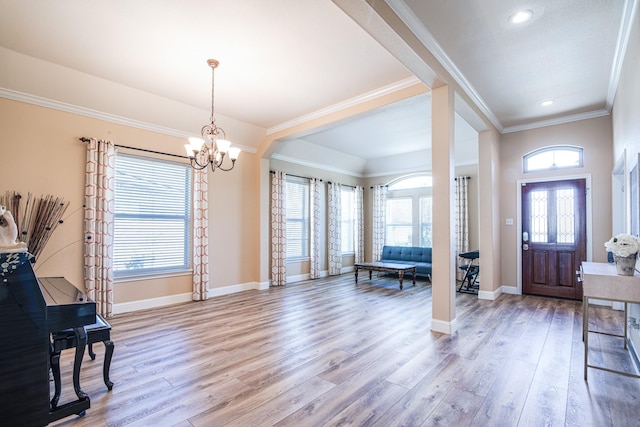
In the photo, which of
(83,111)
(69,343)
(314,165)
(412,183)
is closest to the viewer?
(69,343)

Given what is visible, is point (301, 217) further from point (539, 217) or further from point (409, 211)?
point (539, 217)

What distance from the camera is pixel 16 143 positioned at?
3545 millimetres

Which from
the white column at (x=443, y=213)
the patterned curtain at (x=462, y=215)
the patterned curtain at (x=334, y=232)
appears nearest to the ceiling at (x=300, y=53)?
the white column at (x=443, y=213)

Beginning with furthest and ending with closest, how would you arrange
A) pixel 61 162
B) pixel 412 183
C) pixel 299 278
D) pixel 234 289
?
pixel 412 183, pixel 299 278, pixel 234 289, pixel 61 162

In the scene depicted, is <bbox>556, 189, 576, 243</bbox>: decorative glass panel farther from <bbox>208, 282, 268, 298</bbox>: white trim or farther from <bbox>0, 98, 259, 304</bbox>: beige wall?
<bbox>0, 98, 259, 304</bbox>: beige wall

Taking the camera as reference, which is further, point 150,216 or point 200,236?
A: point 200,236

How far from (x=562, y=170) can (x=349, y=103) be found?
386 centimetres

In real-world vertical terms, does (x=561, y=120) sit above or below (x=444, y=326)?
above

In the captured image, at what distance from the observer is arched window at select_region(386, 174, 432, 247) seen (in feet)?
25.3

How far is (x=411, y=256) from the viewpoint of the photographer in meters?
7.49

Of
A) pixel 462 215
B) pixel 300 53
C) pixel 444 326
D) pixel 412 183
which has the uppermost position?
pixel 300 53

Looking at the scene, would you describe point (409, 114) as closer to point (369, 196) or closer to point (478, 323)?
point (478, 323)

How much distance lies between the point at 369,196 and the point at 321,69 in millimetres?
5437

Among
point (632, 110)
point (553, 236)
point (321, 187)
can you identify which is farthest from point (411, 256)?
point (632, 110)
